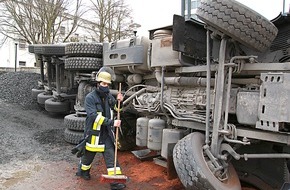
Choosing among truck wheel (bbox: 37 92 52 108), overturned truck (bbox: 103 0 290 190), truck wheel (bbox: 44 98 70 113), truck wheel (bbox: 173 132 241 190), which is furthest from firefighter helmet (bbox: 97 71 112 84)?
truck wheel (bbox: 37 92 52 108)

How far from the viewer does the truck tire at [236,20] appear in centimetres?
247

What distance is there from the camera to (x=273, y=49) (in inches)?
123

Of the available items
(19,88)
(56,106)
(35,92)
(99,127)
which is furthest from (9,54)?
(99,127)

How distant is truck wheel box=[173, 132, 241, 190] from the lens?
246 centimetres

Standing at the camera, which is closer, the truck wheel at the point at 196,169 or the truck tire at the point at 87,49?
the truck wheel at the point at 196,169

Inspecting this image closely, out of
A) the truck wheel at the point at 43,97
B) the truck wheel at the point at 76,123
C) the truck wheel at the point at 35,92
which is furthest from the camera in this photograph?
the truck wheel at the point at 35,92

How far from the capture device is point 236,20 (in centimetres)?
248

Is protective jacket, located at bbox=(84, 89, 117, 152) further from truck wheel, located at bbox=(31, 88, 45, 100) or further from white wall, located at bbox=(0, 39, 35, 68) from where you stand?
white wall, located at bbox=(0, 39, 35, 68)

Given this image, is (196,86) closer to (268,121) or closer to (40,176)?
(268,121)

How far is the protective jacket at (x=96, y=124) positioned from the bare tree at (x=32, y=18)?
18.5m

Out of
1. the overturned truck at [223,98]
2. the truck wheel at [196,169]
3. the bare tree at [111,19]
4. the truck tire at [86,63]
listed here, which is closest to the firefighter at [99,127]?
the overturned truck at [223,98]

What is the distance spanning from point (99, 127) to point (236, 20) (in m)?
2.18

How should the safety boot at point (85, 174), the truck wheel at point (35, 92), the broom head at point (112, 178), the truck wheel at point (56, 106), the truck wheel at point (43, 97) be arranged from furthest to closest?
the truck wheel at point (35, 92) → the truck wheel at point (43, 97) → the truck wheel at point (56, 106) → the safety boot at point (85, 174) → the broom head at point (112, 178)

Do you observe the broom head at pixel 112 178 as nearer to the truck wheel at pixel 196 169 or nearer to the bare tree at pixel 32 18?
the truck wheel at pixel 196 169
